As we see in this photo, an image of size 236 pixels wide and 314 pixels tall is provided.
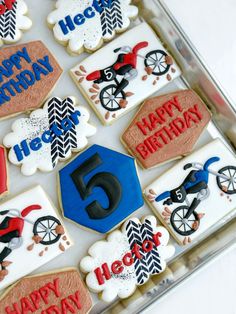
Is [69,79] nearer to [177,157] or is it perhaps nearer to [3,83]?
[3,83]

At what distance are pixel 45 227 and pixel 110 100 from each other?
267mm

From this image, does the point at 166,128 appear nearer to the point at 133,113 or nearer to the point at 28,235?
the point at 133,113

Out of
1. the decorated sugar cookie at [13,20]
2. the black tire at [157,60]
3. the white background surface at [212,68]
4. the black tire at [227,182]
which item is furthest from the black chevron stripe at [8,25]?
the black tire at [227,182]

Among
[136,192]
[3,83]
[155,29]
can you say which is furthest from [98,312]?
[155,29]

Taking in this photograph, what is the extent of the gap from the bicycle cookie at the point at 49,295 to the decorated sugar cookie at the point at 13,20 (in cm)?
44

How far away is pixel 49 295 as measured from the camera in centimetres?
86

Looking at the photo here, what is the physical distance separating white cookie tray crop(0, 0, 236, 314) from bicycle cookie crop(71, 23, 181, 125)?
2cm

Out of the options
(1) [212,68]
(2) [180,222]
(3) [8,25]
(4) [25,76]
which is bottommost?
(2) [180,222]

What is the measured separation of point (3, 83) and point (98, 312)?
0.45 m

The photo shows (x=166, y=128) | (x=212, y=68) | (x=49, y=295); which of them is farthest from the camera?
(x=212, y=68)

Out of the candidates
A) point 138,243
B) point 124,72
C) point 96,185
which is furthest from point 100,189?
point 124,72

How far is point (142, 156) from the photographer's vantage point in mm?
947

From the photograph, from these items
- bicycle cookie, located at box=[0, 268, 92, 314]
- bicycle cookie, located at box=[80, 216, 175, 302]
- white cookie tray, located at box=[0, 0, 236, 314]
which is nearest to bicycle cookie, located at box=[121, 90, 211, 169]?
white cookie tray, located at box=[0, 0, 236, 314]

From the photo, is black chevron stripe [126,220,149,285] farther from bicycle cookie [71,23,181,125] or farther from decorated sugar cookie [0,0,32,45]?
decorated sugar cookie [0,0,32,45]
